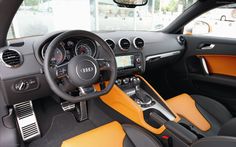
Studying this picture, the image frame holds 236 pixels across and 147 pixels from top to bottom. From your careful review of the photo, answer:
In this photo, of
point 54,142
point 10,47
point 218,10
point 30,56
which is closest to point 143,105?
point 54,142

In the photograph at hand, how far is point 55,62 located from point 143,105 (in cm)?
87

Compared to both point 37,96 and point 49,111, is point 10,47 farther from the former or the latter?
point 49,111

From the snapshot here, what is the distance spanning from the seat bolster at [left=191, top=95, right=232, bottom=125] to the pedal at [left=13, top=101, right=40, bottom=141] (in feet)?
4.90

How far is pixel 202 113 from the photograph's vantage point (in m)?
1.83

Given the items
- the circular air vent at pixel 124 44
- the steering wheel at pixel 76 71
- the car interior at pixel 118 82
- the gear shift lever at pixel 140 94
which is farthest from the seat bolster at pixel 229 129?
the circular air vent at pixel 124 44

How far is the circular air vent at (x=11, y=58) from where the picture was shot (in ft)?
4.17

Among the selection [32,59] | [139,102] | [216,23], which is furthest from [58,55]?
[216,23]

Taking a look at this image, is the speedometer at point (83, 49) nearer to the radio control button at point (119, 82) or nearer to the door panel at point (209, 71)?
the radio control button at point (119, 82)

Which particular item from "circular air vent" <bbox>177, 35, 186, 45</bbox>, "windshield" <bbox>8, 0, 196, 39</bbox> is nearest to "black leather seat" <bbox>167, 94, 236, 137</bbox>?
"circular air vent" <bbox>177, 35, 186, 45</bbox>

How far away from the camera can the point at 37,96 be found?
1549 millimetres

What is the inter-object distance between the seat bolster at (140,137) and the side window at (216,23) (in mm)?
1451

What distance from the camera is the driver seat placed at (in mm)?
1358

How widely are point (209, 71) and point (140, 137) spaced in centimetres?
128

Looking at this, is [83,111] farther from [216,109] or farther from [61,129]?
[216,109]
